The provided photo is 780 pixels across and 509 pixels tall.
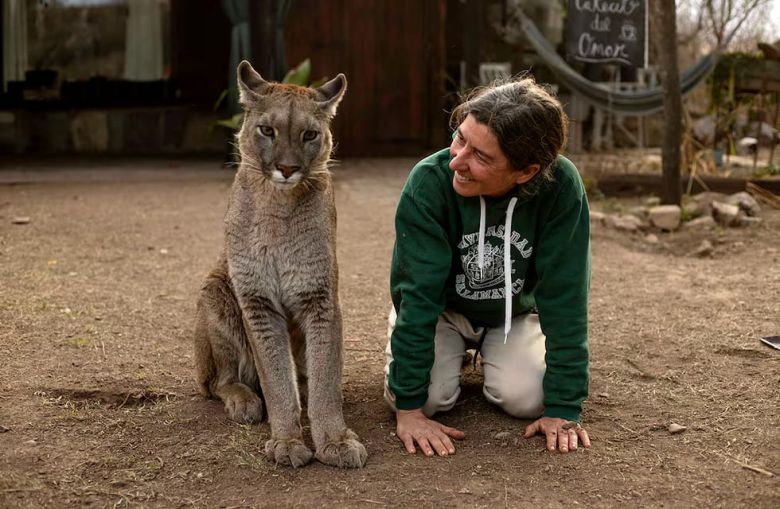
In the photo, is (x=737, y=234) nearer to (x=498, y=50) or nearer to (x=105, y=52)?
(x=498, y=50)

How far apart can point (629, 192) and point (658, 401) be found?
5800 millimetres

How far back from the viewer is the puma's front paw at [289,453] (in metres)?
3.64

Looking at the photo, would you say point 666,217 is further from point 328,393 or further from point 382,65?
point 382,65

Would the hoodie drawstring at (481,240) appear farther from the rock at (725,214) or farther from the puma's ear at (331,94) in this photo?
the rock at (725,214)

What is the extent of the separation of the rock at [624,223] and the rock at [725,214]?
27.1 inches

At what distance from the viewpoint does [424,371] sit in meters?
3.91

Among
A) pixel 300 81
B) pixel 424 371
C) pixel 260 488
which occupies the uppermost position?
pixel 300 81

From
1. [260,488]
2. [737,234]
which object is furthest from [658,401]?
[737,234]

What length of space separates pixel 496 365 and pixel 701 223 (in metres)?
4.92

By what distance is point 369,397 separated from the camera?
447 cm

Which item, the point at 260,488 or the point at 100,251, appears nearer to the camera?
the point at 260,488

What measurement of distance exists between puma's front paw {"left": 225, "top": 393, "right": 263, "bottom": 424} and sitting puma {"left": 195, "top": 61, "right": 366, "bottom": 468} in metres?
0.22

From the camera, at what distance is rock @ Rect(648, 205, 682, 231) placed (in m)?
8.45

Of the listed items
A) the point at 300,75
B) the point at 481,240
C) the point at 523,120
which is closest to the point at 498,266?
the point at 481,240
